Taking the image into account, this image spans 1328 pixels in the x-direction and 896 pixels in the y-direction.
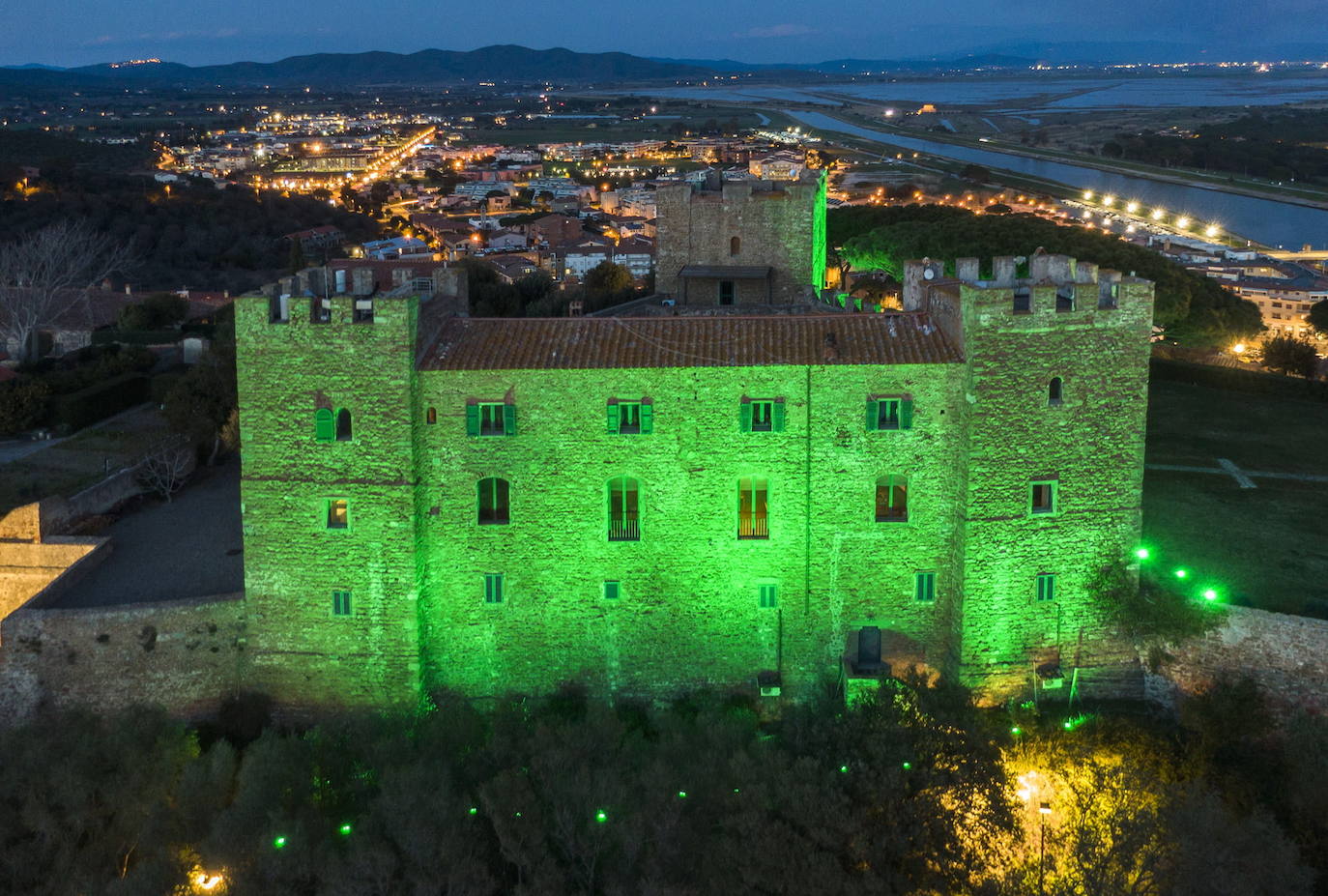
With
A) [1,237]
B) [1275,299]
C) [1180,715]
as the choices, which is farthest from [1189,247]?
[1,237]

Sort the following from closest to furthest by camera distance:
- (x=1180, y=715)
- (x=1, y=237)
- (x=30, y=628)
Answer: (x=1180, y=715), (x=30, y=628), (x=1, y=237)

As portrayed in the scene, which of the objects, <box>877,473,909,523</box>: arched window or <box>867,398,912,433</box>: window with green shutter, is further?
<box>877,473,909,523</box>: arched window

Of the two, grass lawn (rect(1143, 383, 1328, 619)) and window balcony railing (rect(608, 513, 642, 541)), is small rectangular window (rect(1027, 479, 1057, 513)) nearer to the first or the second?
grass lawn (rect(1143, 383, 1328, 619))

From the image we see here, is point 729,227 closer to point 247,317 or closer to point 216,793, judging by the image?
point 247,317

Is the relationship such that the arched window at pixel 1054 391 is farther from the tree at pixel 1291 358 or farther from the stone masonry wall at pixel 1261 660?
the tree at pixel 1291 358

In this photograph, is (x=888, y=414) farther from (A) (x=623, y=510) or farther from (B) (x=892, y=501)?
(A) (x=623, y=510)

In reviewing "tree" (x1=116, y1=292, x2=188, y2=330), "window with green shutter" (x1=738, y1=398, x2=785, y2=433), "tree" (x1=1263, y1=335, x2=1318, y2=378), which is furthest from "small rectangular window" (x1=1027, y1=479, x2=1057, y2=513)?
"tree" (x1=116, y1=292, x2=188, y2=330)

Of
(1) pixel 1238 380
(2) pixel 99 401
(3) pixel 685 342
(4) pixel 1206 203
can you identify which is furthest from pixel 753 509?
(4) pixel 1206 203
